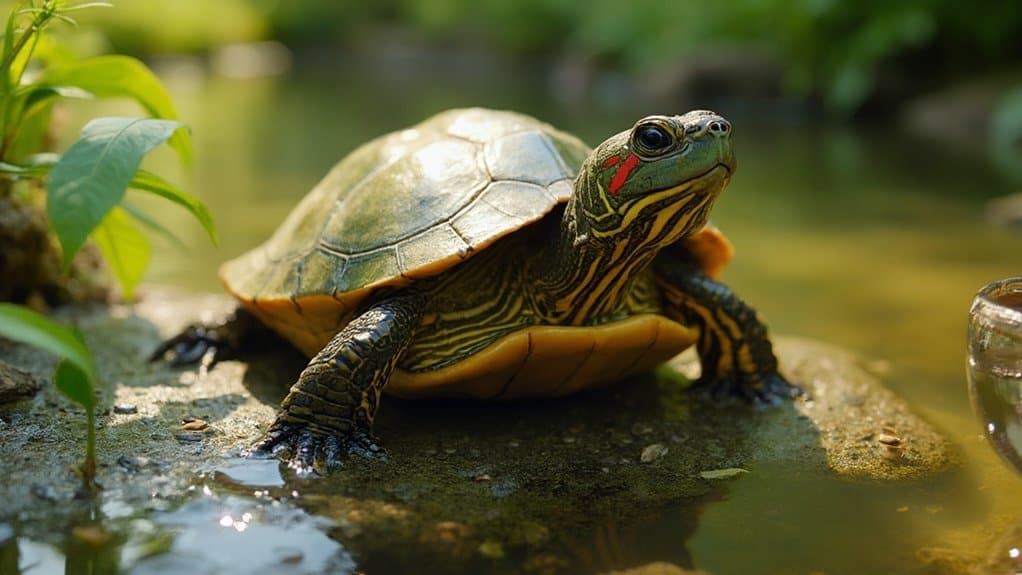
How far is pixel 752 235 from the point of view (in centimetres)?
598

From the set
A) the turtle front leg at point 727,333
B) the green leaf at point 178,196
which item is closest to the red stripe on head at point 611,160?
the turtle front leg at point 727,333

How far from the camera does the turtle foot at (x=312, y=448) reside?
7.94 ft

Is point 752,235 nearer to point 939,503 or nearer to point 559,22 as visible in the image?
point 939,503

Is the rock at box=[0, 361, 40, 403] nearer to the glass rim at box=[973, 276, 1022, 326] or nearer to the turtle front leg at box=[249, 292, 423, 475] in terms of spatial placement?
the turtle front leg at box=[249, 292, 423, 475]

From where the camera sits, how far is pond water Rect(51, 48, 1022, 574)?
2174 millimetres

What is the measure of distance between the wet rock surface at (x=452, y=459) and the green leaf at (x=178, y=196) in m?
0.56

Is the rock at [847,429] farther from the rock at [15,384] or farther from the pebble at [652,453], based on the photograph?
the rock at [15,384]

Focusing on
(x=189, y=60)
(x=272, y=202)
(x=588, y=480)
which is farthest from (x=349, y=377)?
(x=189, y=60)

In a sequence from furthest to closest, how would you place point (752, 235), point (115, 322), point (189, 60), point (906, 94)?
point (189, 60), point (906, 94), point (752, 235), point (115, 322)

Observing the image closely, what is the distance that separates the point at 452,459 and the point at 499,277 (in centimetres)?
65

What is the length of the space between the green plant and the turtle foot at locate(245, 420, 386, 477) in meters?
0.45

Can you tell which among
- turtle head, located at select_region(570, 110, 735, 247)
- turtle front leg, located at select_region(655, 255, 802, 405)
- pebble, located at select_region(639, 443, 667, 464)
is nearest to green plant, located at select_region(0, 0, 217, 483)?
turtle head, located at select_region(570, 110, 735, 247)

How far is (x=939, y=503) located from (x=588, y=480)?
886 mm

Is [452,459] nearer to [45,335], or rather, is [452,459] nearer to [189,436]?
[189,436]
